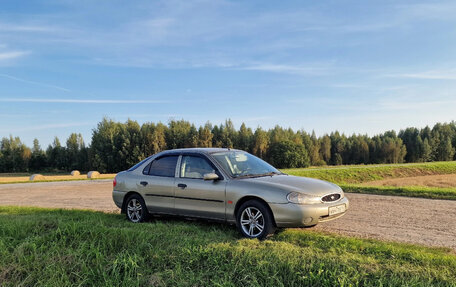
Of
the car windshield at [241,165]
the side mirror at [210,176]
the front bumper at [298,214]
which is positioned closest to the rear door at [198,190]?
the side mirror at [210,176]

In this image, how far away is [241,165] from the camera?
716 cm

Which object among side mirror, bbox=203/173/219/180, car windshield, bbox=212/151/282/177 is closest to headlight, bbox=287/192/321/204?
car windshield, bbox=212/151/282/177

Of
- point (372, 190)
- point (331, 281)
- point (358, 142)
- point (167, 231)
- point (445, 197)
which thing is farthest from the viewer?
point (358, 142)

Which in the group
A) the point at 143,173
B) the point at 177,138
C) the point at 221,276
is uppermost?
the point at 177,138

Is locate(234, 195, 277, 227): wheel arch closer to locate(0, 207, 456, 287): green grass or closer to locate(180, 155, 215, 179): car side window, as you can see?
locate(0, 207, 456, 287): green grass

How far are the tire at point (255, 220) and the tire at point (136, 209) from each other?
2457 millimetres

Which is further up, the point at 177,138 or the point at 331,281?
the point at 177,138

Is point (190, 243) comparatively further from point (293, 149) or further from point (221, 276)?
point (293, 149)

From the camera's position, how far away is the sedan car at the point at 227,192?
19.5 feet

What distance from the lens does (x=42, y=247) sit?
18.7ft

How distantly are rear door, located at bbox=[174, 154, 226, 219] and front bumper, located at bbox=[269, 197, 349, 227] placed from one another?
111 cm

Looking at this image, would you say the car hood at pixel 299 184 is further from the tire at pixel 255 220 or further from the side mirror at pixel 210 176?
the side mirror at pixel 210 176

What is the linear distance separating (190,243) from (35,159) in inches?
3201

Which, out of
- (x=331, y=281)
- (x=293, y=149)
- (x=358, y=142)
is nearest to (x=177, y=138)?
(x=293, y=149)
